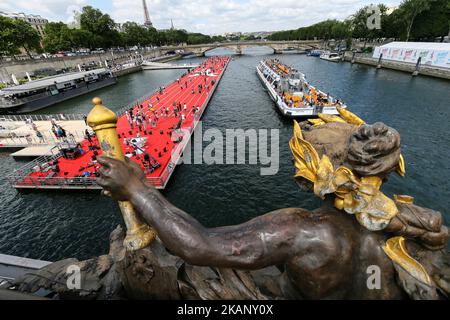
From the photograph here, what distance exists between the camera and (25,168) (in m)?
19.6

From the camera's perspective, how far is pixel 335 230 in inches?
126

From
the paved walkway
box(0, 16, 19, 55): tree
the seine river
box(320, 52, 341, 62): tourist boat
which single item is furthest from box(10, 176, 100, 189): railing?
box(320, 52, 341, 62): tourist boat

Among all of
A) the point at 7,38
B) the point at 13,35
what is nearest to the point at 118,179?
the point at 7,38

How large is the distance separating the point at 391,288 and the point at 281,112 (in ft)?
102

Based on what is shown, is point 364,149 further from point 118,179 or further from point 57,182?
point 57,182

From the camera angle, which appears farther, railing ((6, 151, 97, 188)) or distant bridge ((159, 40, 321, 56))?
distant bridge ((159, 40, 321, 56))

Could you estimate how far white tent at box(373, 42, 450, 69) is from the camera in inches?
1779

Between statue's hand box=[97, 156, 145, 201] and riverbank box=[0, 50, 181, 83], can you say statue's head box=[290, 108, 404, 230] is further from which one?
riverbank box=[0, 50, 181, 83]

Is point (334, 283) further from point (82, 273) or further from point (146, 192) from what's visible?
point (82, 273)

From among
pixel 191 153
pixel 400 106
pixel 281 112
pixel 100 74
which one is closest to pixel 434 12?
pixel 400 106

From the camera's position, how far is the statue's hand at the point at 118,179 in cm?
322

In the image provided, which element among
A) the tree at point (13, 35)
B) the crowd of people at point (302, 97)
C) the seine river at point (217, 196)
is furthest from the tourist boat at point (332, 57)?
the tree at point (13, 35)

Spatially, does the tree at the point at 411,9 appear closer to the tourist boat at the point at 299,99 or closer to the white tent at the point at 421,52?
the white tent at the point at 421,52

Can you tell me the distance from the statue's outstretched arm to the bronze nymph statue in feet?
0.04
